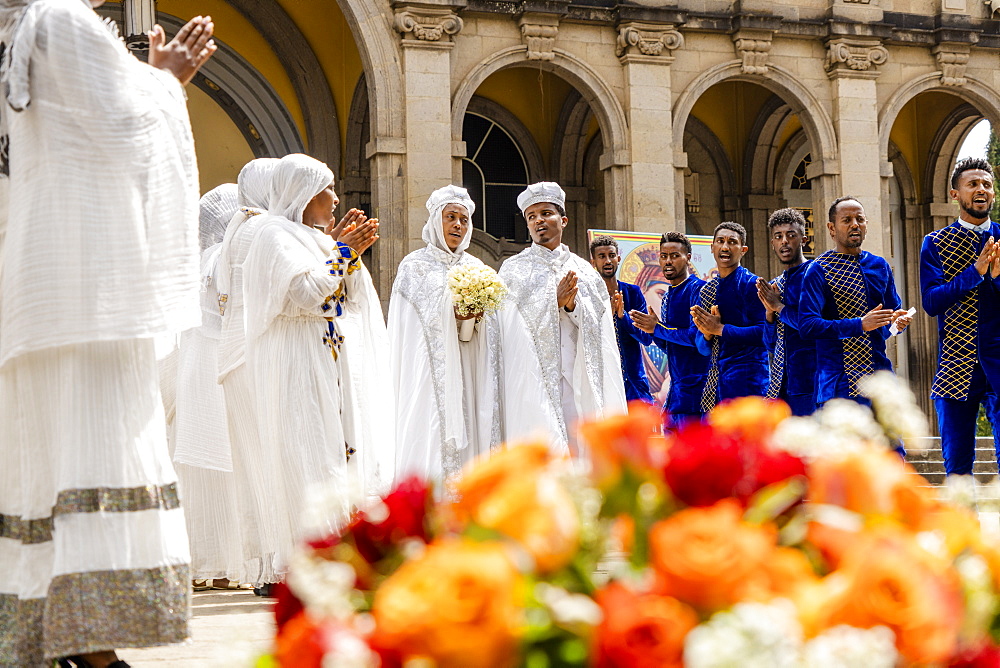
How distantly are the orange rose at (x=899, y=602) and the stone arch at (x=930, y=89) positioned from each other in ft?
59.2

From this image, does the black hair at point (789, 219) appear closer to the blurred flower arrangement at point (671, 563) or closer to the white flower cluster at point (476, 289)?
the white flower cluster at point (476, 289)

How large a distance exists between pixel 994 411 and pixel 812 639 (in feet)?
23.5

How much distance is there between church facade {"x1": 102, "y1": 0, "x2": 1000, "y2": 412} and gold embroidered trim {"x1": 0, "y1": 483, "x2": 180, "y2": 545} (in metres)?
11.3

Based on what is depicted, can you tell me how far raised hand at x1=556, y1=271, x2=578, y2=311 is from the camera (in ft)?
28.2

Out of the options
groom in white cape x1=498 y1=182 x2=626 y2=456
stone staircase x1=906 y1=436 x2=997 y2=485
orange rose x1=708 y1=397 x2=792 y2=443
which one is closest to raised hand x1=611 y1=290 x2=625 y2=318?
groom in white cape x1=498 y1=182 x2=626 y2=456

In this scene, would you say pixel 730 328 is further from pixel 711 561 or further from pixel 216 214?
pixel 711 561

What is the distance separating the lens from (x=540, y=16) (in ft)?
54.6

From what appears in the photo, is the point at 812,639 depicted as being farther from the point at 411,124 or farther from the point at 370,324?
the point at 411,124

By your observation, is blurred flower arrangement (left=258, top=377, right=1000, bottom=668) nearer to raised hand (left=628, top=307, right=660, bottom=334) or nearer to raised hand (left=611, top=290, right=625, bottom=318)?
raised hand (left=628, top=307, right=660, bottom=334)

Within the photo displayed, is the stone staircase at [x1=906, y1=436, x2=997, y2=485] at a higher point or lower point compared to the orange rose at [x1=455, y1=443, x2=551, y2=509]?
lower

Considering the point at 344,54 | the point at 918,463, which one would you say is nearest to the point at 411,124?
the point at 344,54

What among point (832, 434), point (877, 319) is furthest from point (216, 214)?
point (832, 434)

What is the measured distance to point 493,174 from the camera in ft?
66.5

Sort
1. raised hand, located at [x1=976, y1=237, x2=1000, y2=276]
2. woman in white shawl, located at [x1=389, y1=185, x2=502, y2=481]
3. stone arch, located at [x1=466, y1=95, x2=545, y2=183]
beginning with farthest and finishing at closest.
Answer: stone arch, located at [x1=466, y1=95, x2=545, y2=183] < woman in white shawl, located at [x1=389, y1=185, x2=502, y2=481] < raised hand, located at [x1=976, y1=237, x2=1000, y2=276]
